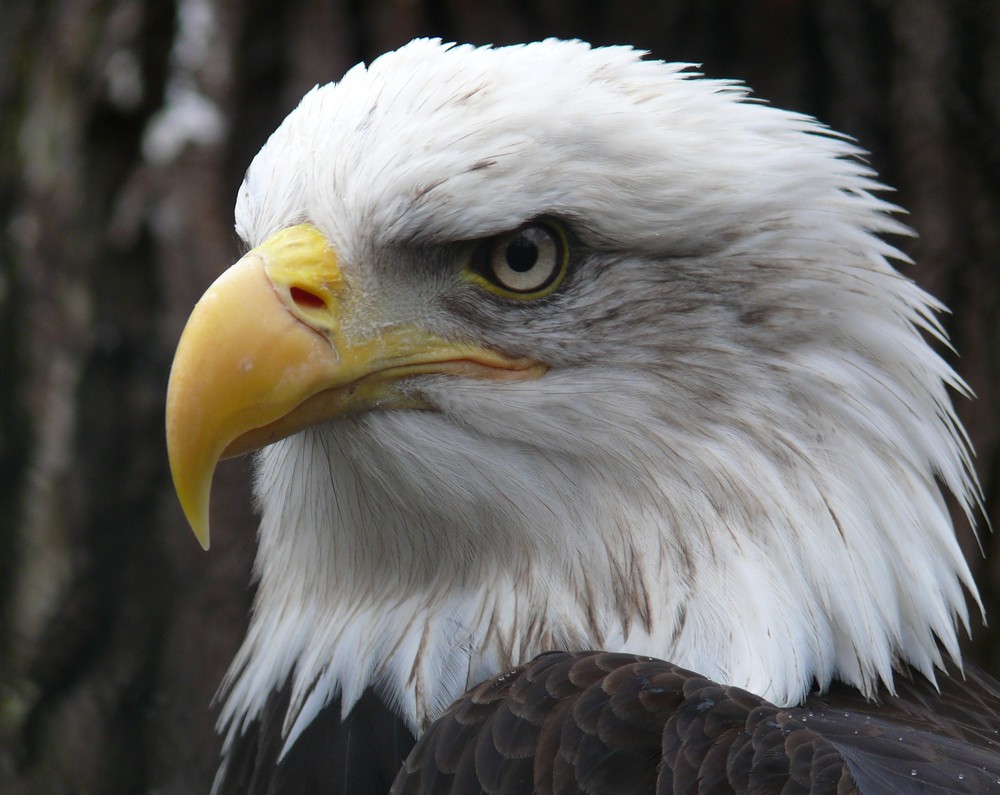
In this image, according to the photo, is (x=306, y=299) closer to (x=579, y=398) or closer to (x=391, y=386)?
(x=391, y=386)

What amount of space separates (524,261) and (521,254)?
17mm

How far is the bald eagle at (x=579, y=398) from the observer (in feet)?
7.88

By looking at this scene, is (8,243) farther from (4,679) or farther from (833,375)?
(833,375)

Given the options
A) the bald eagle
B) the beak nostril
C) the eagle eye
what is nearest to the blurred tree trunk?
the bald eagle

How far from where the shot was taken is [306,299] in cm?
238

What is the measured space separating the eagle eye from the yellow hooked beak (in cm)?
14

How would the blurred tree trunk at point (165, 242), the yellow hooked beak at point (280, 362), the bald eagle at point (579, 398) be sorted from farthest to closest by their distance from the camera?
the blurred tree trunk at point (165, 242), the bald eagle at point (579, 398), the yellow hooked beak at point (280, 362)

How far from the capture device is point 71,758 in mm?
4621

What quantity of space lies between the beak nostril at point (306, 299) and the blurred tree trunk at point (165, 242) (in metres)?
2.22

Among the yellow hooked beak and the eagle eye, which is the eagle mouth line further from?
the eagle eye

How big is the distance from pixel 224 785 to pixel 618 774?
1.27 metres

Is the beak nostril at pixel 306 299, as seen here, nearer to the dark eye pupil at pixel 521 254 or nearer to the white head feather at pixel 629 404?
the white head feather at pixel 629 404

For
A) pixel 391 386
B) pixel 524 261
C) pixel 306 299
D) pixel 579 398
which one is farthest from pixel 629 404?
pixel 306 299

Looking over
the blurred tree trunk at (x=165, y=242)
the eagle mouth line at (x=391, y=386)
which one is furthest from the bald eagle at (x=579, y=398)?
the blurred tree trunk at (x=165, y=242)
